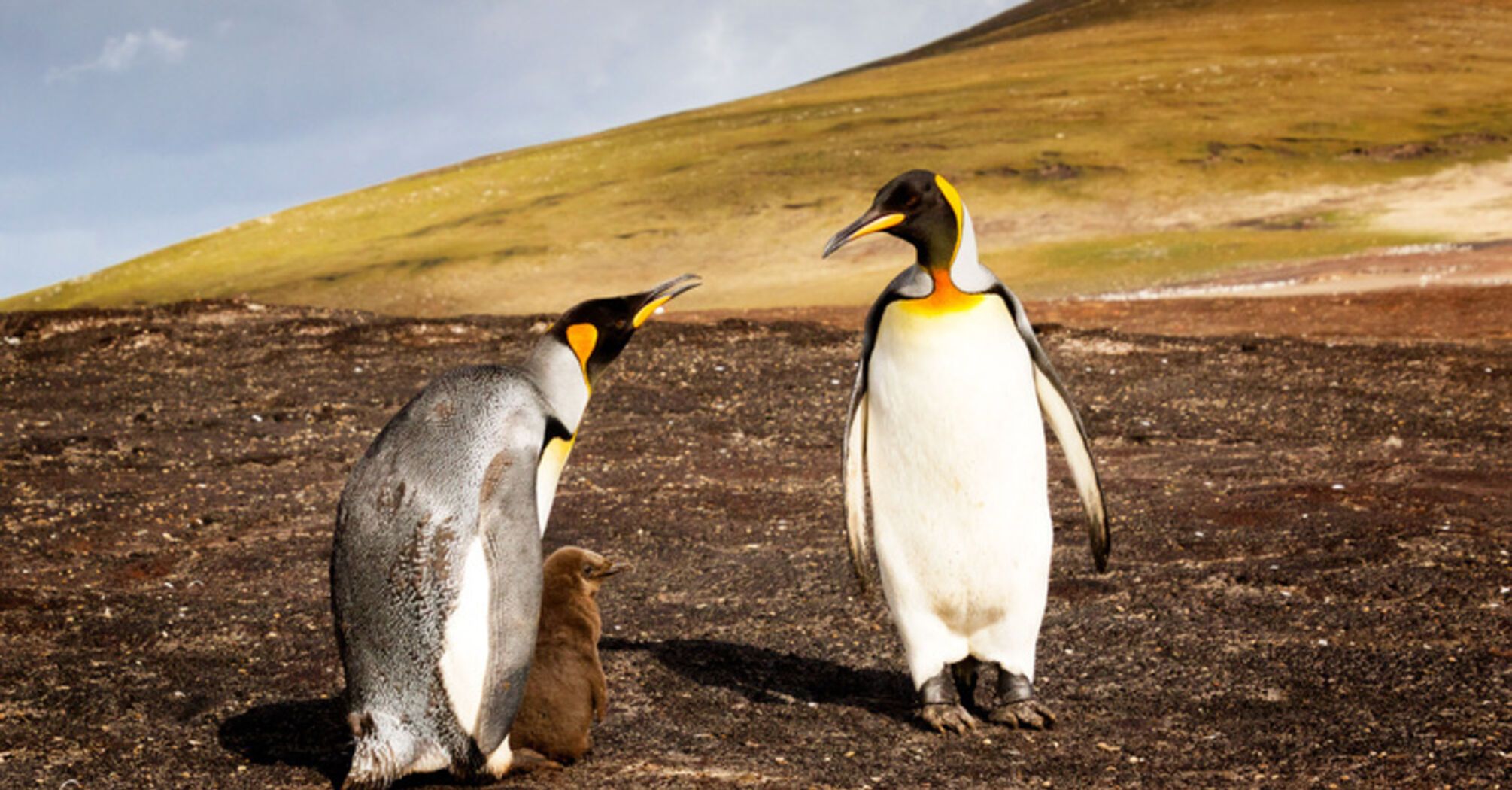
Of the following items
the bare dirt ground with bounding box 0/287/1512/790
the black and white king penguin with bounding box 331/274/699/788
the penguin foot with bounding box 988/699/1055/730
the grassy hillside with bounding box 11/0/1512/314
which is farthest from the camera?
the grassy hillside with bounding box 11/0/1512/314

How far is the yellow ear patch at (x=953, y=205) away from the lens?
4434mm

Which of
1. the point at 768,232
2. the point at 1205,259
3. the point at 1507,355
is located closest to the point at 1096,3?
the point at 768,232

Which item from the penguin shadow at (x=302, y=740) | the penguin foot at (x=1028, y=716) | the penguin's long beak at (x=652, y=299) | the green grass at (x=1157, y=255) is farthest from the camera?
the green grass at (x=1157, y=255)

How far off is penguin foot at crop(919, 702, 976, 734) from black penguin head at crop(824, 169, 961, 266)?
1.47m

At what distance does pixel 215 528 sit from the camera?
327 inches

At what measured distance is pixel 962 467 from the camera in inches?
185

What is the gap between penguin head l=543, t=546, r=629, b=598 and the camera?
4.40 m

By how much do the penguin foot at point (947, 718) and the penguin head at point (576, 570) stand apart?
107cm

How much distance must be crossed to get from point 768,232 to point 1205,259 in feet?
32.4

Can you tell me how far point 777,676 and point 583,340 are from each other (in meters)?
1.72

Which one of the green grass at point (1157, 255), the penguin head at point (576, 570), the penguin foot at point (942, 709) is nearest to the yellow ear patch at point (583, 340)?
the penguin head at point (576, 570)

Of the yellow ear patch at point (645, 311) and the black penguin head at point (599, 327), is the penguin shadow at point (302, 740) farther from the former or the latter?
the yellow ear patch at point (645, 311)

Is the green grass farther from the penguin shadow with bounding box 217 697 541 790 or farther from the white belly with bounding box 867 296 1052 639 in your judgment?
the penguin shadow with bounding box 217 697 541 790

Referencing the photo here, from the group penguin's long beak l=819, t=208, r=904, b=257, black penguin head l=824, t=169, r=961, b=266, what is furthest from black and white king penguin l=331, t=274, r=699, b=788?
black penguin head l=824, t=169, r=961, b=266
